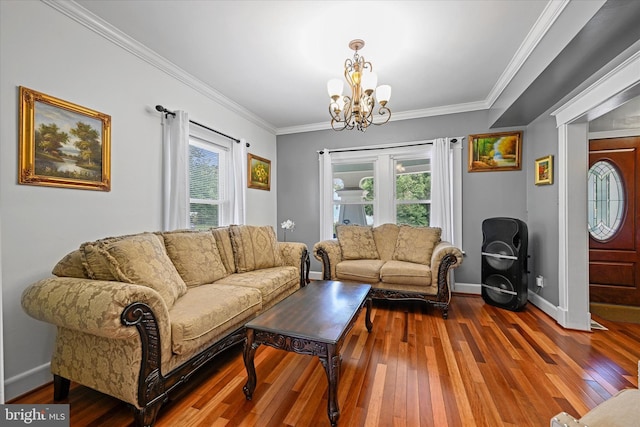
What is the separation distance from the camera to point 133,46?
7.54ft

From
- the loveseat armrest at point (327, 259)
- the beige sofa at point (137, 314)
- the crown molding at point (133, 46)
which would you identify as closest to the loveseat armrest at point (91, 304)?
the beige sofa at point (137, 314)

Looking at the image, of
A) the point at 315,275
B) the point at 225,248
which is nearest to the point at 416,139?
the point at 315,275

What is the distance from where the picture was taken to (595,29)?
1594 mm

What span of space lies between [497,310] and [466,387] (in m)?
1.76

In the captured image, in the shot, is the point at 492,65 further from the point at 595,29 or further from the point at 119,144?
the point at 119,144

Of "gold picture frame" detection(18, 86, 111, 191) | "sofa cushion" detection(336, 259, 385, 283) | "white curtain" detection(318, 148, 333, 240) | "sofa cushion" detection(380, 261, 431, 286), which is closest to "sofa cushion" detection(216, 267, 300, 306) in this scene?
"sofa cushion" detection(336, 259, 385, 283)

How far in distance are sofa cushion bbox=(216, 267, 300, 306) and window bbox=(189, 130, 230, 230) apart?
99 centimetres

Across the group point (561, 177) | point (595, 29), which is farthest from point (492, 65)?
point (561, 177)

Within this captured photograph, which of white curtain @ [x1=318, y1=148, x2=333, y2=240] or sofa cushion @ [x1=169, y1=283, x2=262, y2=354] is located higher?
white curtain @ [x1=318, y1=148, x2=333, y2=240]

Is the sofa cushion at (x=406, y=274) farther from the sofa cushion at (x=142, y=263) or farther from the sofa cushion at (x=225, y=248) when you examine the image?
the sofa cushion at (x=142, y=263)

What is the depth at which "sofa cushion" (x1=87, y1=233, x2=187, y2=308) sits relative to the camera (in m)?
1.63

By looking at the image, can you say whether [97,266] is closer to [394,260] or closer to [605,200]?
[394,260]

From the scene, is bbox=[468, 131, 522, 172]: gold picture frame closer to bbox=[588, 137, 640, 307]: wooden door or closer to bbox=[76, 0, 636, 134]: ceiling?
bbox=[76, 0, 636, 134]: ceiling

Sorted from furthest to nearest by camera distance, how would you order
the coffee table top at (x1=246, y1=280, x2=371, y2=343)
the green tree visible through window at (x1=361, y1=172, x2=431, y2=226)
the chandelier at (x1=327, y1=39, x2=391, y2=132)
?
the green tree visible through window at (x1=361, y1=172, x2=431, y2=226) < the chandelier at (x1=327, y1=39, x2=391, y2=132) < the coffee table top at (x1=246, y1=280, x2=371, y2=343)
